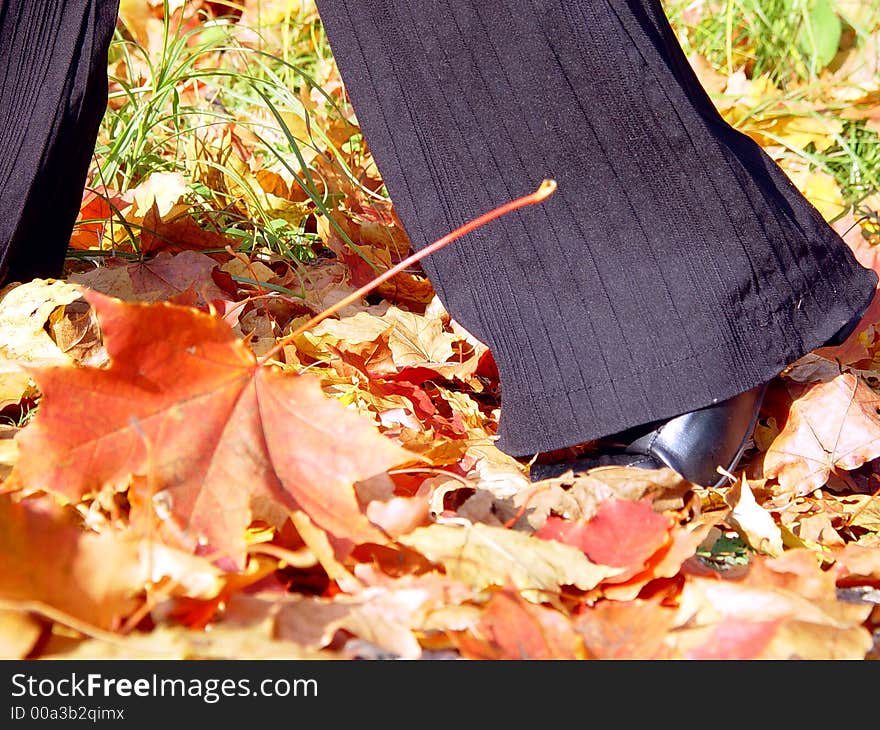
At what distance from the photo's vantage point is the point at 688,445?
3.03 ft

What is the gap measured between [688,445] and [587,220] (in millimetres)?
232

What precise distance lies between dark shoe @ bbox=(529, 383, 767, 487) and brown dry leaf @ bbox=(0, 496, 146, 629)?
459 mm

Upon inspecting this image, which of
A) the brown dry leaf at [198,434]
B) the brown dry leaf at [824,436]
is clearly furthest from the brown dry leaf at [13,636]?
the brown dry leaf at [824,436]

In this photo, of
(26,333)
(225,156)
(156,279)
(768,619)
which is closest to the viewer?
(768,619)

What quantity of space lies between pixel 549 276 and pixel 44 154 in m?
0.59

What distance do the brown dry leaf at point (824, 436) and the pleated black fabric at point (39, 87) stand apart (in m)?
0.86

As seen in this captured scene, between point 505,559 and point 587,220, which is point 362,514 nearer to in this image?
point 505,559

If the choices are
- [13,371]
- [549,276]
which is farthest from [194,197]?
[549,276]

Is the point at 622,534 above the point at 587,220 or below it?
below

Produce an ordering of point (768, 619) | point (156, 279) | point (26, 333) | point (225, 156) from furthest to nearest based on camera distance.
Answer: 1. point (225, 156)
2. point (156, 279)
3. point (26, 333)
4. point (768, 619)

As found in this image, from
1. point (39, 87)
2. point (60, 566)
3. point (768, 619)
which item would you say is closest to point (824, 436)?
point (768, 619)

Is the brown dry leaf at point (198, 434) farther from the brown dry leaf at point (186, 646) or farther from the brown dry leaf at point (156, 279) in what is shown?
the brown dry leaf at point (156, 279)

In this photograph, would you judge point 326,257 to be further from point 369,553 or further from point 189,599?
point 189,599

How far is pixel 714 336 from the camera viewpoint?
899 mm
